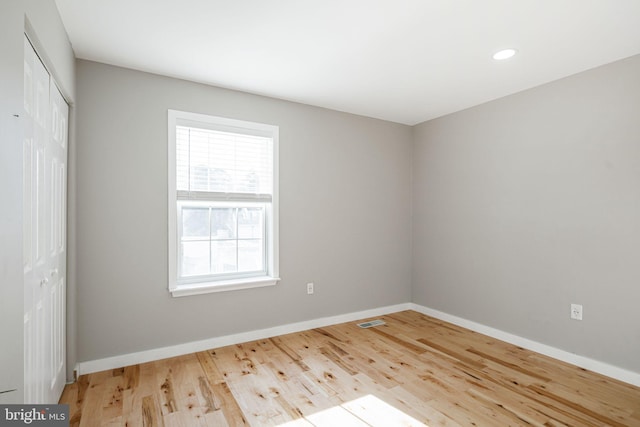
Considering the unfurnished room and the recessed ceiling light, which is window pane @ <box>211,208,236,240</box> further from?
the recessed ceiling light

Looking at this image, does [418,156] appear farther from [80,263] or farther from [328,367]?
[80,263]

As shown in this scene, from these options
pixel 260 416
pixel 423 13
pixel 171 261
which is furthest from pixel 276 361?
pixel 423 13

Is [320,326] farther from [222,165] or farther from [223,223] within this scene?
[222,165]

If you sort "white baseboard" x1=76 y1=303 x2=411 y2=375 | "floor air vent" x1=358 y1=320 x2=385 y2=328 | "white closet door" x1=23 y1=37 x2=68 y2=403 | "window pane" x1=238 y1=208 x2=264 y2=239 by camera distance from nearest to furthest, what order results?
"white closet door" x1=23 y1=37 x2=68 y2=403, "white baseboard" x1=76 y1=303 x2=411 y2=375, "window pane" x1=238 y1=208 x2=264 y2=239, "floor air vent" x1=358 y1=320 x2=385 y2=328

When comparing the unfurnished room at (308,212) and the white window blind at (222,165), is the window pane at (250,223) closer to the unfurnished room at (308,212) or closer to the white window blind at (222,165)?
the unfurnished room at (308,212)

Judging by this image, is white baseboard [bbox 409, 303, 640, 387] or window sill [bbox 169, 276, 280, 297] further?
window sill [bbox 169, 276, 280, 297]

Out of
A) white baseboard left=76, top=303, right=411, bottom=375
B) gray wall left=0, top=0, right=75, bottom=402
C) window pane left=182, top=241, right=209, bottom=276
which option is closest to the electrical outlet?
white baseboard left=76, top=303, right=411, bottom=375

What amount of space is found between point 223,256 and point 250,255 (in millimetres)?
287

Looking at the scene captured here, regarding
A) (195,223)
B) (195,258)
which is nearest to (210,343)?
(195,258)

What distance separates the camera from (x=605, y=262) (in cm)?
267

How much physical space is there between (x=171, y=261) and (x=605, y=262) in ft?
11.9

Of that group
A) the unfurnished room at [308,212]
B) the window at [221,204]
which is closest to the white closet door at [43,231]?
the unfurnished room at [308,212]

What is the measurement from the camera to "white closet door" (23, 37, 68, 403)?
1535 millimetres

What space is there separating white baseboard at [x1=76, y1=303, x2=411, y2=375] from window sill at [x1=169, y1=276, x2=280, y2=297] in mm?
458
